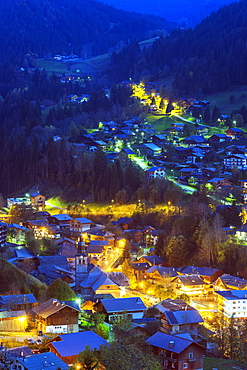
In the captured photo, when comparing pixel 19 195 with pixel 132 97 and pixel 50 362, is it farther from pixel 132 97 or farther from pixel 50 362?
pixel 50 362

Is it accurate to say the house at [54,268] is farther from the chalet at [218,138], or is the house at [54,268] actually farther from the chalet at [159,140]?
the chalet at [218,138]

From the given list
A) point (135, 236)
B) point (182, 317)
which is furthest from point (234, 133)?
point (182, 317)

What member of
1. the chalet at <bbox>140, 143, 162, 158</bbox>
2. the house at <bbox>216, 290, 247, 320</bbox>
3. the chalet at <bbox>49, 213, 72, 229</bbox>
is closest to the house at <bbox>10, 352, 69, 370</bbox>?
the house at <bbox>216, 290, 247, 320</bbox>

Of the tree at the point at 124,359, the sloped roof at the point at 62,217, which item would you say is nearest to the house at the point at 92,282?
the sloped roof at the point at 62,217

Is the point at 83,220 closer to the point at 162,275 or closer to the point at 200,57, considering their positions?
the point at 162,275

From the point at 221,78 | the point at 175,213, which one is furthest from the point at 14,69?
the point at 175,213

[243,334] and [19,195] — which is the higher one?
[19,195]
